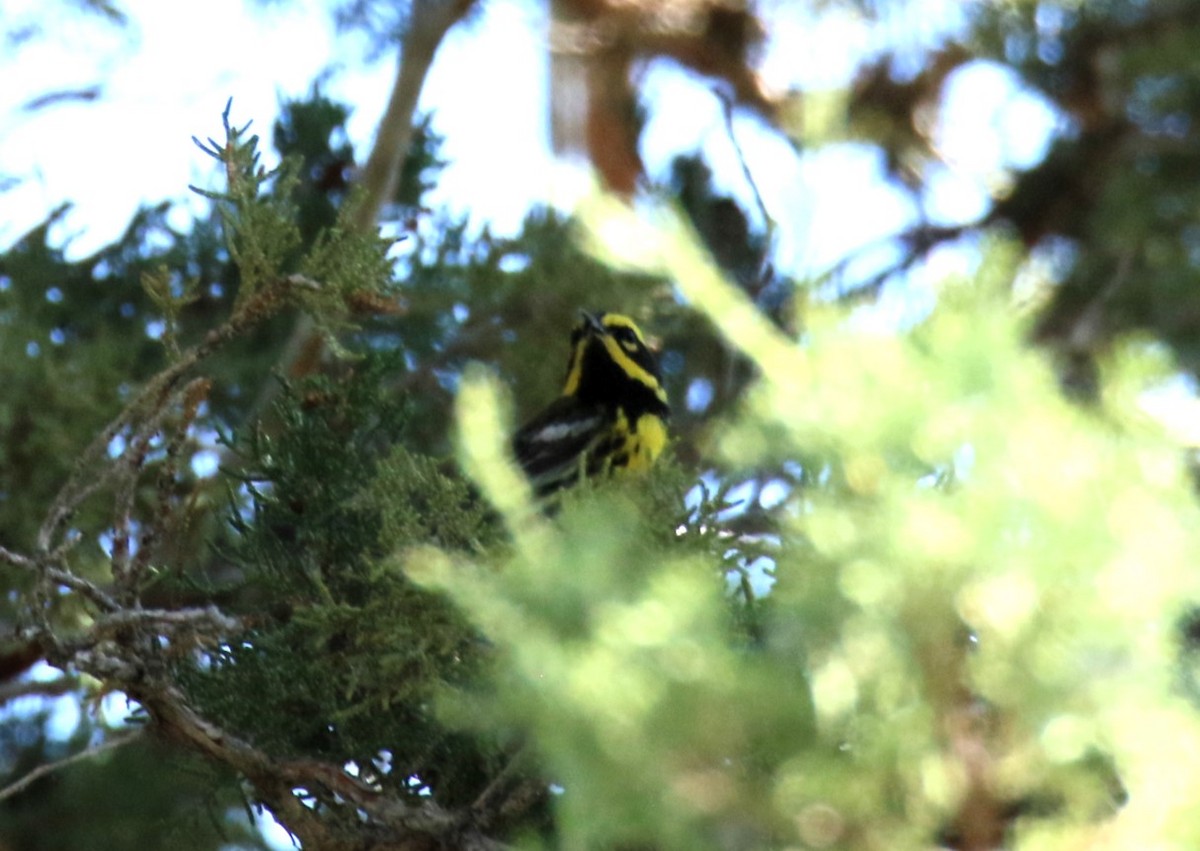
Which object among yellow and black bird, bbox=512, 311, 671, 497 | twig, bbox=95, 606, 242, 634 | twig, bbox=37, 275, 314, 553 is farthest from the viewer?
yellow and black bird, bbox=512, 311, 671, 497

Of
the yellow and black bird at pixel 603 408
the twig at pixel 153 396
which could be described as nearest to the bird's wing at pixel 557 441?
the yellow and black bird at pixel 603 408

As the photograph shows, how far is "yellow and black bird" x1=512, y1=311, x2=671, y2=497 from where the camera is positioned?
382 cm

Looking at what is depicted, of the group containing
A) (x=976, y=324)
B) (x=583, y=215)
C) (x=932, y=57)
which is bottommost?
(x=976, y=324)

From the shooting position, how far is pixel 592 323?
4027 millimetres

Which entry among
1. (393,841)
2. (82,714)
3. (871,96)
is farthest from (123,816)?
(871,96)

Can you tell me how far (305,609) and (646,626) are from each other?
94cm

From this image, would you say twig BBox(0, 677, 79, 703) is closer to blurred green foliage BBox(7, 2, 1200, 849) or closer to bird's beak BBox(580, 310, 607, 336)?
blurred green foliage BBox(7, 2, 1200, 849)

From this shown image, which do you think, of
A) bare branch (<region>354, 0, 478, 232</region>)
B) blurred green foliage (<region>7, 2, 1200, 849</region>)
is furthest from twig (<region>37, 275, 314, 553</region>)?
bare branch (<region>354, 0, 478, 232</region>)

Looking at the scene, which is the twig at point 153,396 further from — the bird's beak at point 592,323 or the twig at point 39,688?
the bird's beak at point 592,323

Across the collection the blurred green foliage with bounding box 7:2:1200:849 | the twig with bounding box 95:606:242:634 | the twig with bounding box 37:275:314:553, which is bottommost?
the blurred green foliage with bounding box 7:2:1200:849

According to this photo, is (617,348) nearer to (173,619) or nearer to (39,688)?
(39,688)

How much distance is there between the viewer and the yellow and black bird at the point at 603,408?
3.82m

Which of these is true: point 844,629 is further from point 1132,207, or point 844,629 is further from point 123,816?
point 1132,207

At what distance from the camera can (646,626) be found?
1.40 metres
